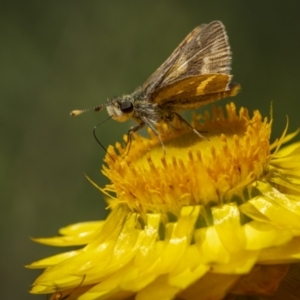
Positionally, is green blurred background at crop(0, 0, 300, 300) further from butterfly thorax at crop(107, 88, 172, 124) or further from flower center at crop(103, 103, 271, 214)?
flower center at crop(103, 103, 271, 214)

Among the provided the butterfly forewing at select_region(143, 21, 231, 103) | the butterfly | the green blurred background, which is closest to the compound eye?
the butterfly

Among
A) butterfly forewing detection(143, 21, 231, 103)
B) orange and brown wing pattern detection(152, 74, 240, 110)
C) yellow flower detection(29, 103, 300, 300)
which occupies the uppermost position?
butterfly forewing detection(143, 21, 231, 103)

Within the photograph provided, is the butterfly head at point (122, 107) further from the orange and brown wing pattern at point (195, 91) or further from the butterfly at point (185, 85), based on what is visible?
the orange and brown wing pattern at point (195, 91)

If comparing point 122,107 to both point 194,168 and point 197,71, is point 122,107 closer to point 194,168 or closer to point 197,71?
point 197,71

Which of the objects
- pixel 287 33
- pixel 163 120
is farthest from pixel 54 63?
pixel 163 120

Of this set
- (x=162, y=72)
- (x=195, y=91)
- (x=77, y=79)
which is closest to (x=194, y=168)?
(x=195, y=91)

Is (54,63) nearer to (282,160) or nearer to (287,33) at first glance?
(287,33)
